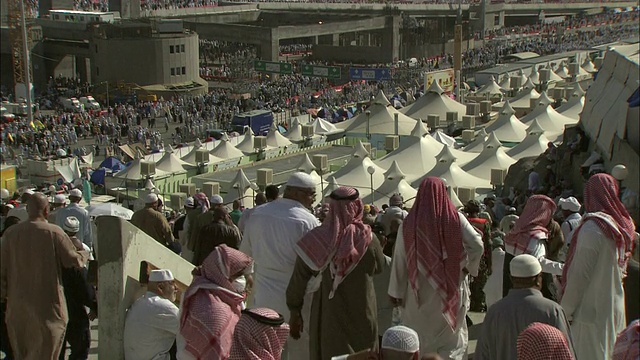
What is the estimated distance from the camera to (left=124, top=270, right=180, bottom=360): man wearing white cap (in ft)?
17.2

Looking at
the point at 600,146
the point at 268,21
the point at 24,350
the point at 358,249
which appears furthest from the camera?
the point at 268,21

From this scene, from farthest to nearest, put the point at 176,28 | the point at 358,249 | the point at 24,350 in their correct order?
the point at 176,28 → the point at 24,350 → the point at 358,249

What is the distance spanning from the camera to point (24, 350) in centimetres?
557

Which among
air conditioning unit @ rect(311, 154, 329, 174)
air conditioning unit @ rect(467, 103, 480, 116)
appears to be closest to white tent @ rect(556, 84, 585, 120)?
air conditioning unit @ rect(467, 103, 480, 116)

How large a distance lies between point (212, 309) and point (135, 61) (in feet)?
170

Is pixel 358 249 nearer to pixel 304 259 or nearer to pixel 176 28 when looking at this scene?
pixel 304 259

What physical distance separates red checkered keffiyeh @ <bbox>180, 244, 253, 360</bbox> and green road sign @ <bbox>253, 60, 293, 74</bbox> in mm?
44295

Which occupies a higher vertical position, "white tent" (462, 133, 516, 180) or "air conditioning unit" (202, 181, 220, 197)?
"white tent" (462, 133, 516, 180)

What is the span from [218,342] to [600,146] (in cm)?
845

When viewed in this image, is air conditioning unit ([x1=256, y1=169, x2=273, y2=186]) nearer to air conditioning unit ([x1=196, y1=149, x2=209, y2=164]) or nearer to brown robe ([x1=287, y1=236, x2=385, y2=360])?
air conditioning unit ([x1=196, y1=149, x2=209, y2=164])

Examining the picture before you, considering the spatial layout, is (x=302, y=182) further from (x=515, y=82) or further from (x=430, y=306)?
(x=515, y=82)

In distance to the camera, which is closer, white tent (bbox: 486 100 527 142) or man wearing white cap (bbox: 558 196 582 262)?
man wearing white cap (bbox: 558 196 582 262)

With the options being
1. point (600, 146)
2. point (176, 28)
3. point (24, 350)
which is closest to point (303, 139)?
point (600, 146)

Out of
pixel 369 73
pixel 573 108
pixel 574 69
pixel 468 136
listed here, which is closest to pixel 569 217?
pixel 468 136
